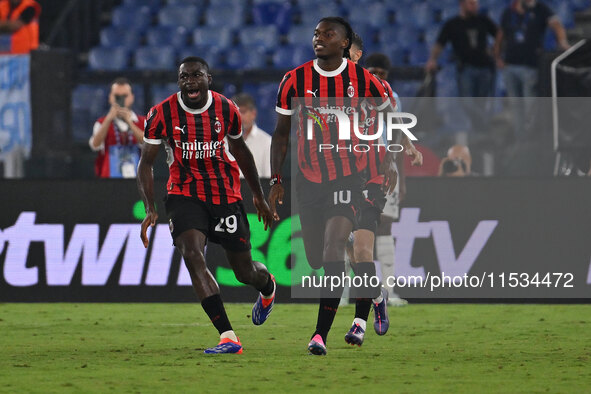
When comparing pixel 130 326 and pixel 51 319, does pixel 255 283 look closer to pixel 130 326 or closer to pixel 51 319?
pixel 130 326

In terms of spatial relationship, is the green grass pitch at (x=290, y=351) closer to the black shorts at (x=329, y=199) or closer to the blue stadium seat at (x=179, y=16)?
the black shorts at (x=329, y=199)

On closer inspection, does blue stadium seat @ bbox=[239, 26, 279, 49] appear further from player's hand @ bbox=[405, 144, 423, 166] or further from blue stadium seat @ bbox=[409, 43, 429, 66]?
player's hand @ bbox=[405, 144, 423, 166]

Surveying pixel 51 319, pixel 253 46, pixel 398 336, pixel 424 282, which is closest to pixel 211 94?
pixel 398 336

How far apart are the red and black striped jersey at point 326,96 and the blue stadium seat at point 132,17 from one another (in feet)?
40.6

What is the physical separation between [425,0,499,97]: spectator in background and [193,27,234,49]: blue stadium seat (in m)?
4.82

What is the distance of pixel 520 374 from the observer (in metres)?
6.43

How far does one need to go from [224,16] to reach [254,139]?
24.2 feet

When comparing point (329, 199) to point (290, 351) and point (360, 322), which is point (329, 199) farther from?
point (290, 351)

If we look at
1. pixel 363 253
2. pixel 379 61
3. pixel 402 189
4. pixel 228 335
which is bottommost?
pixel 228 335

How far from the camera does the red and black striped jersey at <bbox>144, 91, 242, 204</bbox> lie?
24.5ft

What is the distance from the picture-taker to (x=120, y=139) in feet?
39.6

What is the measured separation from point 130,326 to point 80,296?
1.85 m

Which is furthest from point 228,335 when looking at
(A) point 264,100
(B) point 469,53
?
(A) point 264,100

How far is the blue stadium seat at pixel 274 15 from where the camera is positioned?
61.5 feet
